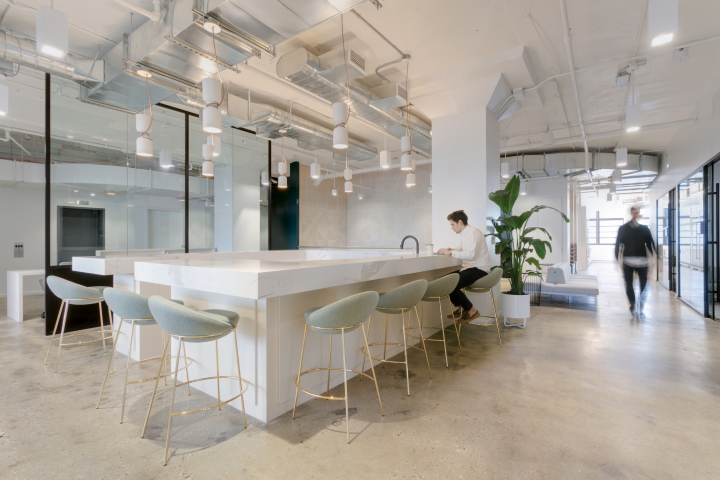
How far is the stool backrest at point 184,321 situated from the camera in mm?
1920

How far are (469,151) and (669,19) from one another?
2740 mm

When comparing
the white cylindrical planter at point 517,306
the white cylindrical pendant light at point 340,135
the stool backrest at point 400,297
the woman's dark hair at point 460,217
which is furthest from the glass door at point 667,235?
the stool backrest at point 400,297

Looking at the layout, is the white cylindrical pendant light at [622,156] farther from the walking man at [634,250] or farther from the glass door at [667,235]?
the glass door at [667,235]

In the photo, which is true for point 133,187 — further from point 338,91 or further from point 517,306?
point 517,306

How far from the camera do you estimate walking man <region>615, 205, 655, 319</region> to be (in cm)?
521

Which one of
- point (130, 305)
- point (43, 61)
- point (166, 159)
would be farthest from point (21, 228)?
point (130, 305)

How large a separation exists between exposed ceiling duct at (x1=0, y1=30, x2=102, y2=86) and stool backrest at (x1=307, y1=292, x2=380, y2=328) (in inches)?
154

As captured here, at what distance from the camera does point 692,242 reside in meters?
5.84

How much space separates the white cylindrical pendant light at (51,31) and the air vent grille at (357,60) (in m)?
2.40

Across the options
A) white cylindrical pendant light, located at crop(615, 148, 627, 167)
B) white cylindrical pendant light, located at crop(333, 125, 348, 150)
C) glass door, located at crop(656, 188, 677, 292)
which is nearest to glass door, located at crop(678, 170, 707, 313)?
glass door, located at crop(656, 188, 677, 292)

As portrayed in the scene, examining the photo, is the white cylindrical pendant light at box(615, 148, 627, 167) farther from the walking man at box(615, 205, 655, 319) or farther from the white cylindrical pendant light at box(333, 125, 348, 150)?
the white cylindrical pendant light at box(333, 125, 348, 150)

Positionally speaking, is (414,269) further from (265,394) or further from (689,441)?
(689,441)

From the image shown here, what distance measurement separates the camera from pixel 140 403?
2.56m

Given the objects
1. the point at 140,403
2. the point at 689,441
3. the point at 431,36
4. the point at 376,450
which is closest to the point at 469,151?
the point at 431,36
